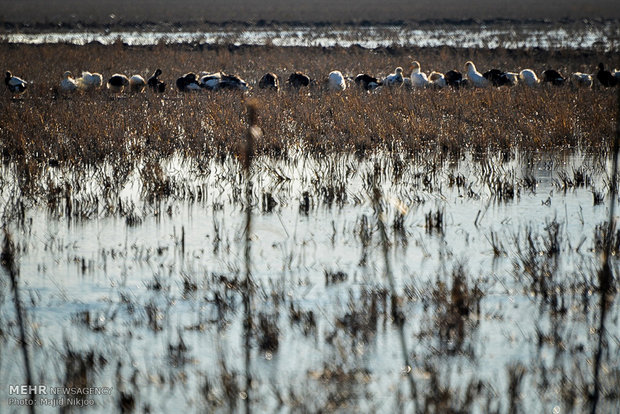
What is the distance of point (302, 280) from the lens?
4.92 m

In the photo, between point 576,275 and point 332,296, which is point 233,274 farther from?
point 576,275

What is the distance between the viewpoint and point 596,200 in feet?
22.6

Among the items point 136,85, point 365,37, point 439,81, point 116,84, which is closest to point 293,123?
point 439,81

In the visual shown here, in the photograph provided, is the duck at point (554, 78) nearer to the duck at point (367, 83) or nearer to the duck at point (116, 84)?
the duck at point (367, 83)

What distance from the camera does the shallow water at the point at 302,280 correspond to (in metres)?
3.58

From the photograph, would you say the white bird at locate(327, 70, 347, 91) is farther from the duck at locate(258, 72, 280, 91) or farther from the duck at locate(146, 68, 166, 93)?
the duck at locate(146, 68, 166, 93)

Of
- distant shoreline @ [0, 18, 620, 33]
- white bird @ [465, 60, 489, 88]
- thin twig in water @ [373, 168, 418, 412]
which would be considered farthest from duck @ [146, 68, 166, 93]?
distant shoreline @ [0, 18, 620, 33]

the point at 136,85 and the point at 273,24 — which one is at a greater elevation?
the point at 273,24

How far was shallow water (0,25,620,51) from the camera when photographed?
29484 mm

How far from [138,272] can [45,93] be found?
11.2 m

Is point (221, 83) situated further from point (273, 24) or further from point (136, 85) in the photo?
point (273, 24)

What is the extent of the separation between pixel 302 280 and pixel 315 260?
1.59 feet

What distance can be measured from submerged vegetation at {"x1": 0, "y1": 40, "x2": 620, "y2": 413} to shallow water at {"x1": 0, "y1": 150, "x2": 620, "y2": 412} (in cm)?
2

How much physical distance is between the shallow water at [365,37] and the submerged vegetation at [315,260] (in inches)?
737
